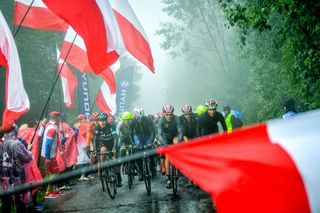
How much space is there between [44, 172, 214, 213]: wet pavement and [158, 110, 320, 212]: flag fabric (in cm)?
513

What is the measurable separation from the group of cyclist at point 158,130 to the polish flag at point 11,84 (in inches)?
170

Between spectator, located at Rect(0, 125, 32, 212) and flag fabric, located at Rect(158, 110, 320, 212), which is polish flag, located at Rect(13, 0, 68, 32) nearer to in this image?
spectator, located at Rect(0, 125, 32, 212)

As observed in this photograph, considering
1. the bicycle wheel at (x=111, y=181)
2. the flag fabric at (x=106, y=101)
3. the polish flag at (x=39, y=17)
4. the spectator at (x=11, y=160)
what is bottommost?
the bicycle wheel at (x=111, y=181)

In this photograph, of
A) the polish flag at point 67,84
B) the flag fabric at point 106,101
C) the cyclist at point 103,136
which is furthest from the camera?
the flag fabric at point 106,101

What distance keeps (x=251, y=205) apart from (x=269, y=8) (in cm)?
569

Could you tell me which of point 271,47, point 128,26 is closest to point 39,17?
point 128,26

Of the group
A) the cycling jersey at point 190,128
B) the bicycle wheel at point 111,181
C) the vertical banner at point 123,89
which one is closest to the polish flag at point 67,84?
the bicycle wheel at point 111,181

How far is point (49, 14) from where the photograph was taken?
1059 centimetres

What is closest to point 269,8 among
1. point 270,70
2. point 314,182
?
point 314,182

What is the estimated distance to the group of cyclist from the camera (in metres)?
9.86

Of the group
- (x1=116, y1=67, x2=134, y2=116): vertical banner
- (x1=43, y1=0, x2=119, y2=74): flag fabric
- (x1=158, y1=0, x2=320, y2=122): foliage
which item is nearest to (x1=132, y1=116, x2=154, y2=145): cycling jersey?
(x1=158, y1=0, x2=320, y2=122): foliage

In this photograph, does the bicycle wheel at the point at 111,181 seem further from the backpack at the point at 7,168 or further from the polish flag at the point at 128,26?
the polish flag at the point at 128,26

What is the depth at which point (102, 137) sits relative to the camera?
10977 mm

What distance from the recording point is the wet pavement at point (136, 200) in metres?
7.86
